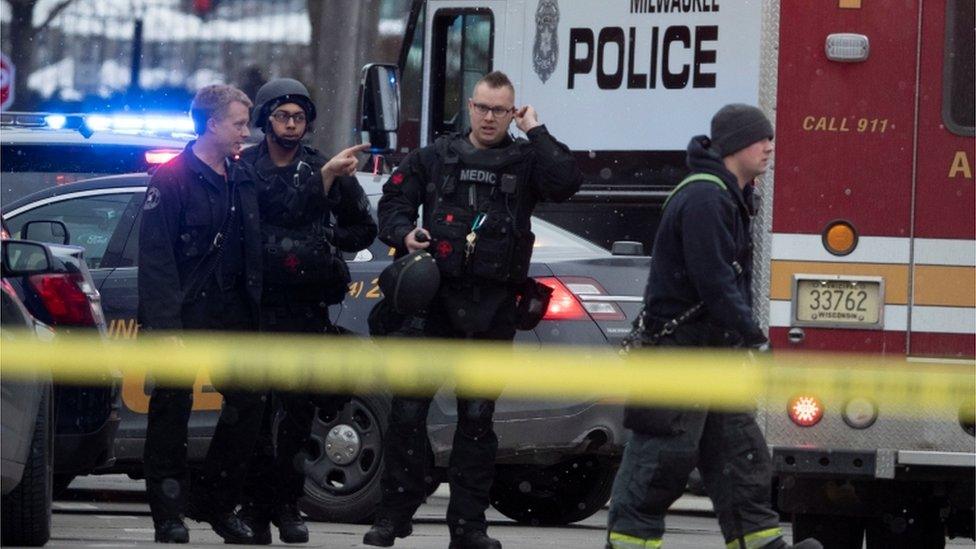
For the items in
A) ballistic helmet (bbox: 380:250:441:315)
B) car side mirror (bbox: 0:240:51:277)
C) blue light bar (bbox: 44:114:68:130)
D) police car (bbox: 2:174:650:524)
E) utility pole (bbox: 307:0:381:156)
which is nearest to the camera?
car side mirror (bbox: 0:240:51:277)

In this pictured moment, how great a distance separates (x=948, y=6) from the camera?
7.75 metres

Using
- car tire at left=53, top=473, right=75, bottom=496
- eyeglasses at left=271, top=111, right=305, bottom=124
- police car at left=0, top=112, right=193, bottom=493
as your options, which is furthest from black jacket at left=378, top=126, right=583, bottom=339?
car tire at left=53, top=473, right=75, bottom=496

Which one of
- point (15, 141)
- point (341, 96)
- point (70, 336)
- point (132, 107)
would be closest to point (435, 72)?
point (15, 141)

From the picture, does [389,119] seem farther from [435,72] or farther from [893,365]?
[893,365]

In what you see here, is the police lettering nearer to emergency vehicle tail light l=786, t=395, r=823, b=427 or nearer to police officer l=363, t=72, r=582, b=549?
police officer l=363, t=72, r=582, b=549

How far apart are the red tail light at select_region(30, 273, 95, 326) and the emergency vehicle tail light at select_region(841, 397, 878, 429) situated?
300cm

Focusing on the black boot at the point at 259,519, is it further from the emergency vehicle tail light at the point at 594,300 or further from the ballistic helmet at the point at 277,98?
the emergency vehicle tail light at the point at 594,300

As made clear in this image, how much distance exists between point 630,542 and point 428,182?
2.06 metres

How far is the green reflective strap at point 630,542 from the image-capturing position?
283 inches

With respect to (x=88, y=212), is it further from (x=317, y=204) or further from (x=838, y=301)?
(x=838, y=301)

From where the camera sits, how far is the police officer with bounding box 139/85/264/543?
28.3ft

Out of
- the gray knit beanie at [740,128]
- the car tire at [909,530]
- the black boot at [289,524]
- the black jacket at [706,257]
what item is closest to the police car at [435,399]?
the black boot at [289,524]

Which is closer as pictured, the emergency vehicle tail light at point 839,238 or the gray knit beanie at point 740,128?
the gray knit beanie at point 740,128

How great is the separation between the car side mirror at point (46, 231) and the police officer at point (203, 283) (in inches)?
56.8
